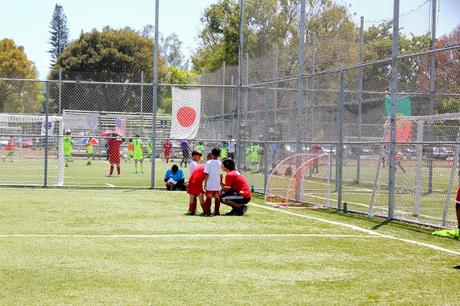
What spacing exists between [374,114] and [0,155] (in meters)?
20.9

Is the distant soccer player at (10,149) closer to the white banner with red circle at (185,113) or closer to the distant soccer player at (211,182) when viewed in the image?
the white banner with red circle at (185,113)

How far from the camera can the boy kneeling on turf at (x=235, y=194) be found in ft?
49.3

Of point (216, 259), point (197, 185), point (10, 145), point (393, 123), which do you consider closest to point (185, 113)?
point (197, 185)

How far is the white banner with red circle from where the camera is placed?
78.4ft

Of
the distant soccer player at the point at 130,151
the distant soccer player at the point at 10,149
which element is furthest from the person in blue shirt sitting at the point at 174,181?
the distant soccer player at the point at 130,151

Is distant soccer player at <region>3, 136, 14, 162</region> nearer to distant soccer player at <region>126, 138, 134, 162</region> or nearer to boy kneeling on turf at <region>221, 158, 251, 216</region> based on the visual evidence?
distant soccer player at <region>126, 138, 134, 162</region>

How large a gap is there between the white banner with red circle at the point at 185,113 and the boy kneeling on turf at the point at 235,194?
864cm

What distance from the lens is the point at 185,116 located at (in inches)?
952

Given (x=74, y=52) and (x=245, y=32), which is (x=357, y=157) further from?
(x=74, y=52)

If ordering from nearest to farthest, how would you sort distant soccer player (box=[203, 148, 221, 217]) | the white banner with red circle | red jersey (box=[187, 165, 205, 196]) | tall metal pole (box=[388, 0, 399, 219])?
tall metal pole (box=[388, 0, 399, 219]), distant soccer player (box=[203, 148, 221, 217]), red jersey (box=[187, 165, 205, 196]), the white banner with red circle

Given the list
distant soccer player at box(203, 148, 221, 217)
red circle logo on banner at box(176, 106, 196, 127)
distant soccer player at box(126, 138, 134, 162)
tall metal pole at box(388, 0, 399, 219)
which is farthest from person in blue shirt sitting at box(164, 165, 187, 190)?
distant soccer player at box(126, 138, 134, 162)

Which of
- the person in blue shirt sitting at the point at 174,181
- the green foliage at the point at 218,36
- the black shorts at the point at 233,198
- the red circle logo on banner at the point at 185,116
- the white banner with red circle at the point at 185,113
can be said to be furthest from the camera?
the green foliage at the point at 218,36

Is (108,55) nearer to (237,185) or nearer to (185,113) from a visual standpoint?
(185,113)

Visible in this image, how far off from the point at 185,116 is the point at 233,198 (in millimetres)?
9510
